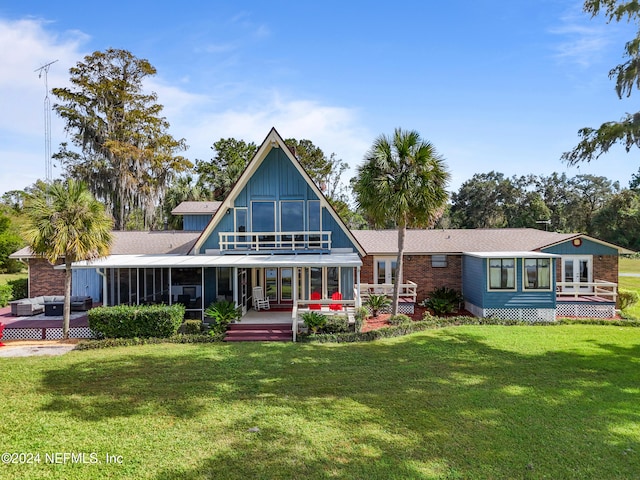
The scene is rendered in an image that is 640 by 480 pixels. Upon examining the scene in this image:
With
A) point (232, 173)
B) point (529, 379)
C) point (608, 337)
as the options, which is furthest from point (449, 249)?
point (232, 173)

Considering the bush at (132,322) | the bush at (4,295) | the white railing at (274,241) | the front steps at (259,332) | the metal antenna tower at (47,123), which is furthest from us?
the metal antenna tower at (47,123)

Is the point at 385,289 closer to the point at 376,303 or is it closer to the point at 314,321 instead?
the point at 376,303

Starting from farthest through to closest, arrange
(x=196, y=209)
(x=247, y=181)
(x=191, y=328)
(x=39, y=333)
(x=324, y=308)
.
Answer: (x=196, y=209), (x=247, y=181), (x=324, y=308), (x=191, y=328), (x=39, y=333)

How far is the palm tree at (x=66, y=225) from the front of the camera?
13.1 metres

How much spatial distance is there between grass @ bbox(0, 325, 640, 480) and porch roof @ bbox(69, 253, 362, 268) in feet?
11.7

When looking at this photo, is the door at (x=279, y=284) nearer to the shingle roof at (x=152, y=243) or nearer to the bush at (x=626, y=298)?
the shingle roof at (x=152, y=243)

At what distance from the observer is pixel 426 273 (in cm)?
2102

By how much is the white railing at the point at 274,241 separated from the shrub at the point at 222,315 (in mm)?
3589

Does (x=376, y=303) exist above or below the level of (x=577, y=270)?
below

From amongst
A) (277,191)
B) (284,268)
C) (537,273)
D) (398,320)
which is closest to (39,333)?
(284,268)

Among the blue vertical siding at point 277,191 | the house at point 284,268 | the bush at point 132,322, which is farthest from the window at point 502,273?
the bush at point 132,322

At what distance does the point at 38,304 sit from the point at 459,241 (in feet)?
75.6

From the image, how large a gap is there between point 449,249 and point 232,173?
2864 cm

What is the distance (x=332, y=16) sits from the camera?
1565cm
